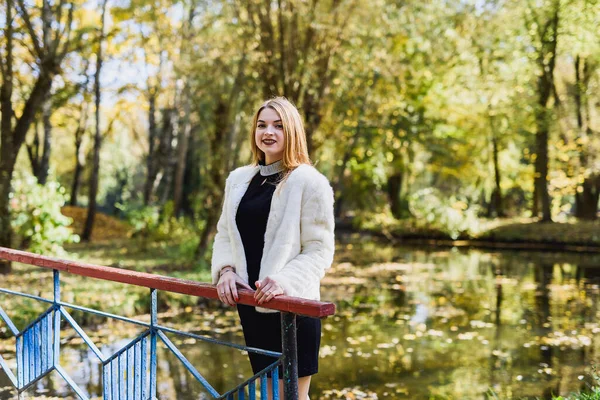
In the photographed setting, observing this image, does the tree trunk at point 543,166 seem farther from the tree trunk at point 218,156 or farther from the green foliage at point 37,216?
the green foliage at point 37,216

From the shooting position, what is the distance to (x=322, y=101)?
13.1 m

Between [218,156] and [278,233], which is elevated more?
[218,156]

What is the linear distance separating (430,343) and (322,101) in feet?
22.6

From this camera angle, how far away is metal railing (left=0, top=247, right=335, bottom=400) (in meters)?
2.04

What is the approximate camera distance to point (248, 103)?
52.4ft

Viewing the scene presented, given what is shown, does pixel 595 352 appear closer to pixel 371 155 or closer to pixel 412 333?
pixel 412 333

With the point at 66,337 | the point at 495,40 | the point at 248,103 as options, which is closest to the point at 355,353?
the point at 66,337

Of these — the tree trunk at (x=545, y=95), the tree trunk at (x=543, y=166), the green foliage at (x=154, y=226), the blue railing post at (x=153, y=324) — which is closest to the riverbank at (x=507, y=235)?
the tree trunk at (x=543, y=166)

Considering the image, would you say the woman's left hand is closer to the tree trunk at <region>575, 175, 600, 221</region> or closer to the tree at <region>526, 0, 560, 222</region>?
the tree at <region>526, 0, 560, 222</region>

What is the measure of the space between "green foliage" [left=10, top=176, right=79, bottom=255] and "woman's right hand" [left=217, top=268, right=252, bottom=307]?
8603 millimetres

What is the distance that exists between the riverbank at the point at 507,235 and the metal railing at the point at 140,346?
785 inches

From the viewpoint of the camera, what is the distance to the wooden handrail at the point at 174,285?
1.92m

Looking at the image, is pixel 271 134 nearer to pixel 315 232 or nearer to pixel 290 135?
pixel 290 135

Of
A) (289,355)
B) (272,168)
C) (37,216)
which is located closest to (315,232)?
(272,168)
